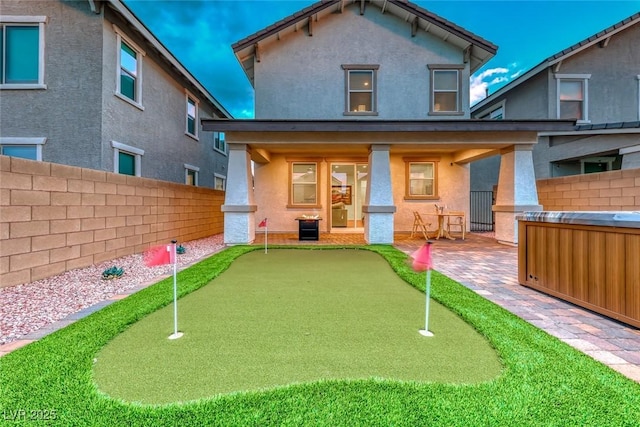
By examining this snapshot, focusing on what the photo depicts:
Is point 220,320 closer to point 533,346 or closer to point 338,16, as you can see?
point 533,346

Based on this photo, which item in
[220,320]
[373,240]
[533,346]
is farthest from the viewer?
[373,240]

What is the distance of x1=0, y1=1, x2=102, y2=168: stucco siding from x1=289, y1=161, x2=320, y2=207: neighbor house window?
6.21 m

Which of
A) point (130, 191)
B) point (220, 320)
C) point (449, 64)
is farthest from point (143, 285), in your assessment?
point (449, 64)

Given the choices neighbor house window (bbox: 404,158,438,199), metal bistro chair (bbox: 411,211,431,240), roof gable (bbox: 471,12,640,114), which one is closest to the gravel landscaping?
metal bistro chair (bbox: 411,211,431,240)

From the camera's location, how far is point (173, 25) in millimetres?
47062

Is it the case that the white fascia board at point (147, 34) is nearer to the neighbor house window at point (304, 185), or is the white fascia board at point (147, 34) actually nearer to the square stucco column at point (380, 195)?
the neighbor house window at point (304, 185)

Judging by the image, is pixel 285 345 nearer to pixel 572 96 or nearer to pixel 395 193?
pixel 395 193

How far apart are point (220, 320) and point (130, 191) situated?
210 inches

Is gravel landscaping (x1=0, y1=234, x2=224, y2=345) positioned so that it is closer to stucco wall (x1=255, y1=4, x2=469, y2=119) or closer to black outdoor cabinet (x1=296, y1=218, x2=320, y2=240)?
black outdoor cabinet (x1=296, y1=218, x2=320, y2=240)

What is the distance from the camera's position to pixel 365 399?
184 centimetres

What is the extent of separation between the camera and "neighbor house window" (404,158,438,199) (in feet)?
37.2

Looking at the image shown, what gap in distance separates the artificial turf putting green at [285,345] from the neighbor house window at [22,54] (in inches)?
338

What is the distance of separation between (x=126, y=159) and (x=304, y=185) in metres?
6.02

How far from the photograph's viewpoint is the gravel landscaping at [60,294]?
10.3 feet
